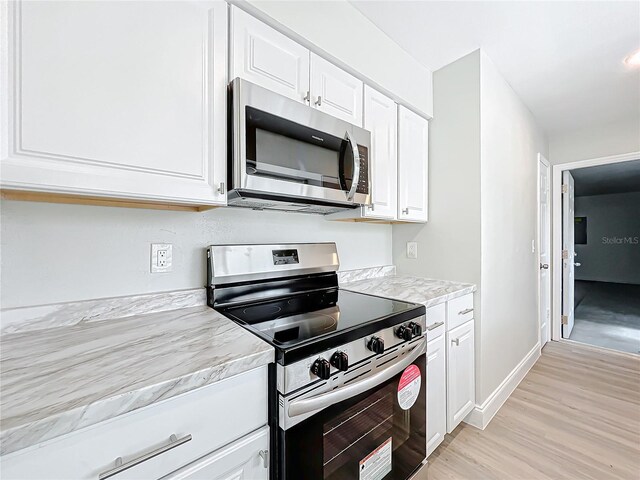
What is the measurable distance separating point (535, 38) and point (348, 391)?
7.64 ft

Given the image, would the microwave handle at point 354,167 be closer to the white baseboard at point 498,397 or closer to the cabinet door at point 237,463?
the cabinet door at point 237,463

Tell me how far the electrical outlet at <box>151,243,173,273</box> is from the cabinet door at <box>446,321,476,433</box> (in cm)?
149

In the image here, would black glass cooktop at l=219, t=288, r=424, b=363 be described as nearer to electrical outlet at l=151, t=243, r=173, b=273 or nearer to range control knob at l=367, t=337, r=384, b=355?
range control knob at l=367, t=337, r=384, b=355

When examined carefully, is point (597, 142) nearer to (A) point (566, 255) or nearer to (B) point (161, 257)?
(A) point (566, 255)

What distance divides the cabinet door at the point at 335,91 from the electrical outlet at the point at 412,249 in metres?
1.04

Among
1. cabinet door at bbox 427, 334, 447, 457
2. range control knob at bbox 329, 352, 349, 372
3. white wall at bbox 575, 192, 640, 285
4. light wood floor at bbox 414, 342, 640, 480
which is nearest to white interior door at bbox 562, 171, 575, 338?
light wood floor at bbox 414, 342, 640, 480

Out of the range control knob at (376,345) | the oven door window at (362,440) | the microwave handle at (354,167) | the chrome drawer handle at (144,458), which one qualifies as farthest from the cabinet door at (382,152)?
the chrome drawer handle at (144,458)

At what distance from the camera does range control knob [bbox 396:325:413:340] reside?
125 cm

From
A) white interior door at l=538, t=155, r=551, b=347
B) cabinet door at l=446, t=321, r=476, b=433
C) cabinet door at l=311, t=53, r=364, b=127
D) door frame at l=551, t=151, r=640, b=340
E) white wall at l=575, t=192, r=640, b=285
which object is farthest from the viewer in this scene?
white wall at l=575, t=192, r=640, b=285

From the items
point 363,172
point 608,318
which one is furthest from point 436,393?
point 608,318

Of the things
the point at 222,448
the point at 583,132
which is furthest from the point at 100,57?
the point at 583,132

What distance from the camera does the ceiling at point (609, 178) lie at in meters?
4.35

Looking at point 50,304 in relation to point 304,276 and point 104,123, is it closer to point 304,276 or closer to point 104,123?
point 104,123

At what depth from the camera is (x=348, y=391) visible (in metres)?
1.02
